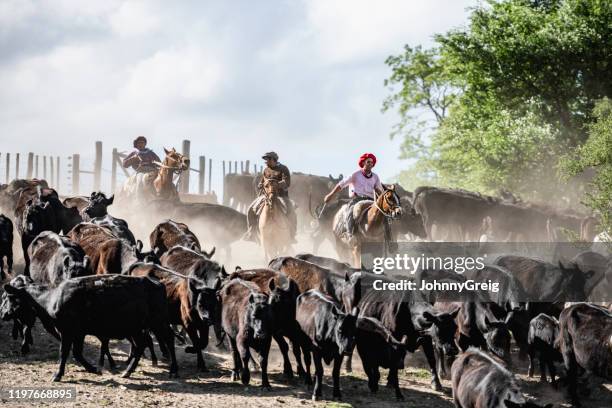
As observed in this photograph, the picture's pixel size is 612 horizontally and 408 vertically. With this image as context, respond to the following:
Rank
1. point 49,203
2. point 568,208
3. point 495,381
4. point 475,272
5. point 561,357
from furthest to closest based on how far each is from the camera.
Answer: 1. point 568,208
2. point 49,203
3. point 475,272
4. point 561,357
5. point 495,381

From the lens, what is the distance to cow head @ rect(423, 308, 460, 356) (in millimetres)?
10828

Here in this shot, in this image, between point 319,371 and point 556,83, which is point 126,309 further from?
point 556,83

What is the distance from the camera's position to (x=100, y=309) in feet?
34.8

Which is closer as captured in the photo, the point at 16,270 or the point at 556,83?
the point at 16,270

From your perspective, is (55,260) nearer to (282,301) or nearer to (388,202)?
(282,301)

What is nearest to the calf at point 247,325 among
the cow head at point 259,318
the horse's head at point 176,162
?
the cow head at point 259,318

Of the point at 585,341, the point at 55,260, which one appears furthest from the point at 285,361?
the point at 55,260

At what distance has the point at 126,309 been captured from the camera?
10.7 m

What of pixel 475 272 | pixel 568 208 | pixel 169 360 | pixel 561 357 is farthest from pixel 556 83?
pixel 169 360

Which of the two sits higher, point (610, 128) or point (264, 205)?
point (610, 128)

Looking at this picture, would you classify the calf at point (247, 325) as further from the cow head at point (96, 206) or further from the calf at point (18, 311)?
the cow head at point (96, 206)

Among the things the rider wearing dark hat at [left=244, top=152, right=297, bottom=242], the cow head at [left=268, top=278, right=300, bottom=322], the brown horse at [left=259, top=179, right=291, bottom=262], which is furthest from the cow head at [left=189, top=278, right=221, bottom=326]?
the rider wearing dark hat at [left=244, top=152, right=297, bottom=242]

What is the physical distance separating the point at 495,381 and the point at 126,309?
4768mm

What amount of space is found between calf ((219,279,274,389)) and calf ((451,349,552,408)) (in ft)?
8.07
